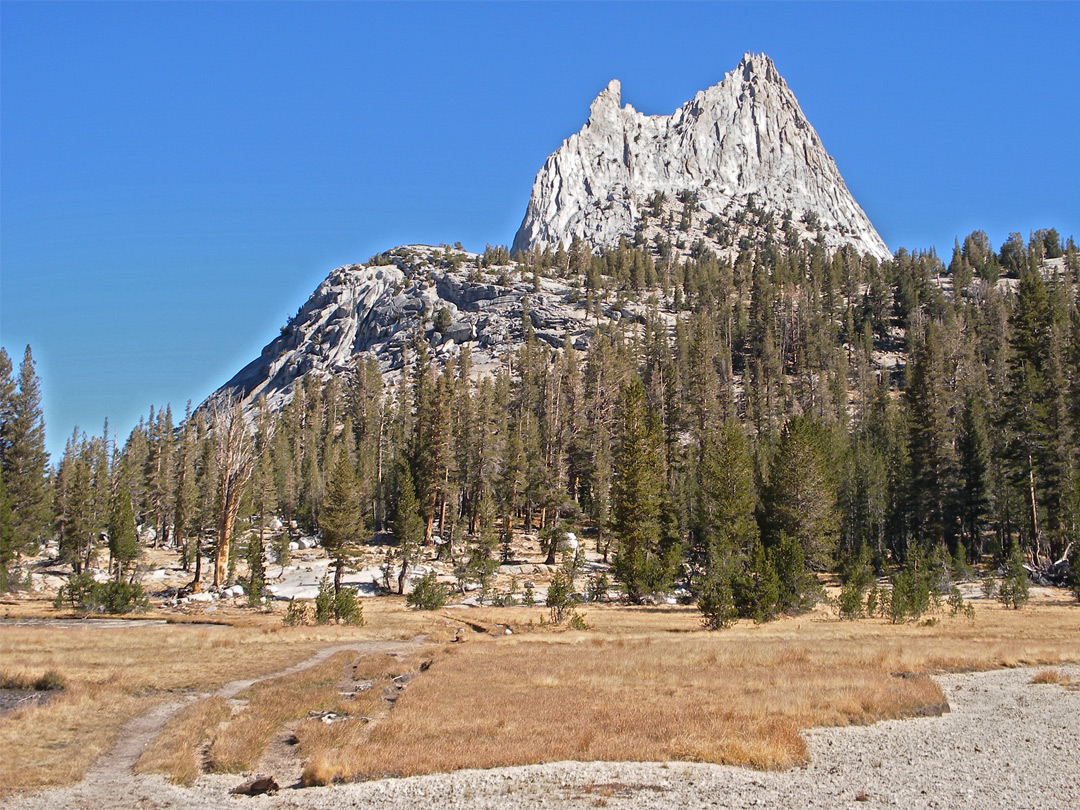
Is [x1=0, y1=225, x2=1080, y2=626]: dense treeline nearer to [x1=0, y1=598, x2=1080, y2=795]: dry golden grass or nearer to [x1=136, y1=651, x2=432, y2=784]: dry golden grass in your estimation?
[x1=0, y1=598, x2=1080, y2=795]: dry golden grass

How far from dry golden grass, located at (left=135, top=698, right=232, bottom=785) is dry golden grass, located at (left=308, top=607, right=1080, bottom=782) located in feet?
7.47

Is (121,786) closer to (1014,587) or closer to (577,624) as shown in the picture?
(577,624)

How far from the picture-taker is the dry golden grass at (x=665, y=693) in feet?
43.5

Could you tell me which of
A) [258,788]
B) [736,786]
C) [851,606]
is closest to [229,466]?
[851,606]

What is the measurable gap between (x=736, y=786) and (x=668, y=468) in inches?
2652

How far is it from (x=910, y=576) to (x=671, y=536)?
20.0 m

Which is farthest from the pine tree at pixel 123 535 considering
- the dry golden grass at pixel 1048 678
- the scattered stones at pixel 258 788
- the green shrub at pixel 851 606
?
the dry golden grass at pixel 1048 678

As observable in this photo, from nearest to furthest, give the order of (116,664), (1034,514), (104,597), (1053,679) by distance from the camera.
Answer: (1053,679)
(116,664)
(104,597)
(1034,514)

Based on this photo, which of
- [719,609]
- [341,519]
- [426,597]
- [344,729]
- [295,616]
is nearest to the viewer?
[344,729]

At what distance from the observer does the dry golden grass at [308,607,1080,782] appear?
43.5 ft

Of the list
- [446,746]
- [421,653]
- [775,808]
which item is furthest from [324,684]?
[775,808]

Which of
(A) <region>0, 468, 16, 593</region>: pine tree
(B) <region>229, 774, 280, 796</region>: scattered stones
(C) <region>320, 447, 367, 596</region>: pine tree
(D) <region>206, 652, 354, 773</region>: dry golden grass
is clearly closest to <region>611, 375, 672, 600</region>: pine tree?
(C) <region>320, 447, 367, 596</region>: pine tree

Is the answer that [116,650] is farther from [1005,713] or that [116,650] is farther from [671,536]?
[671,536]

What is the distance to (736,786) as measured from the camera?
38.4ft
